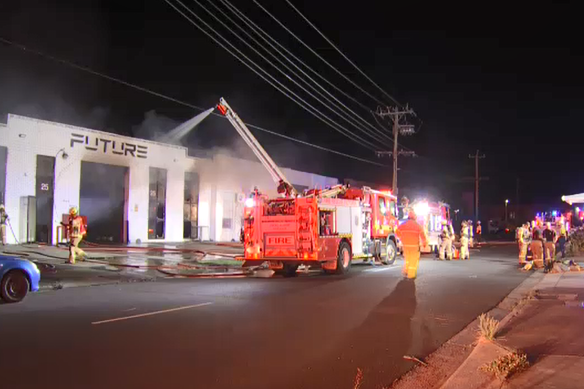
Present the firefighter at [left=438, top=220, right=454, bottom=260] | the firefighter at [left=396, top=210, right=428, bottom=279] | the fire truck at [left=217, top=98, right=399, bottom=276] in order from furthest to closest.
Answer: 1. the firefighter at [left=438, top=220, right=454, bottom=260]
2. the fire truck at [left=217, top=98, right=399, bottom=276]
3. the firefighter at [left=396, top=210, right=428, bottom=279]

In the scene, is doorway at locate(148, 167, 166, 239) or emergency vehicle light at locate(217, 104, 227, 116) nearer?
emergency vehicle light at locate(217, 104, 227, 116)

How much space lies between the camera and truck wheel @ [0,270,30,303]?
8948 millimetres

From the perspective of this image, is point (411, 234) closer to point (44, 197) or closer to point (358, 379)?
point (358, 379)

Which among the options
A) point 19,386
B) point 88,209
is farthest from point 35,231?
point 19,386

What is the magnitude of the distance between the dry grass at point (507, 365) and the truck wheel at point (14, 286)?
7.63m

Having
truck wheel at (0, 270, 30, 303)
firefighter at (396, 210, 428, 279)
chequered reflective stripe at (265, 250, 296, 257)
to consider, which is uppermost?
firefighter at (396, 210, 428, 279)

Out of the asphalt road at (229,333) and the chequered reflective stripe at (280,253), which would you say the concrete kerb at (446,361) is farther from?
the chequered reflective stripe at (280,253)

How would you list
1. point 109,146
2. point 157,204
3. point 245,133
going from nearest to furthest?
point 245,133 < point 109,146 < point 157,204

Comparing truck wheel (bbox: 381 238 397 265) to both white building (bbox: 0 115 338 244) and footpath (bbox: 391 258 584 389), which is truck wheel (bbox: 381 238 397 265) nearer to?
footpath (bbox: 391 258 584 389)

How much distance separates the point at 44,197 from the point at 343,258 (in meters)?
12.6

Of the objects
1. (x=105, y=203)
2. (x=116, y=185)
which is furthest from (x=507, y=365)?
(x=105, y=203)

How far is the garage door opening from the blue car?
14.7 meters

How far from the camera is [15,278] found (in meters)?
9.16

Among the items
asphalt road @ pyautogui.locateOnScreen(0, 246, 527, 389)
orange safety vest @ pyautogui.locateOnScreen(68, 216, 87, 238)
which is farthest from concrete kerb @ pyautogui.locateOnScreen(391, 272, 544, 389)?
orange safety vest @ pyautogui.locateOnScreen(68, 216, 87, 238)
